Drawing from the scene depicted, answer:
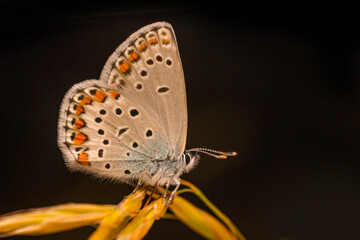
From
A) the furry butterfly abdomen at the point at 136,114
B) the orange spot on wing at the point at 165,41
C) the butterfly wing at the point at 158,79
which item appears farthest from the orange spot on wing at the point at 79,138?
the orange spot on wing at the point at 165,41

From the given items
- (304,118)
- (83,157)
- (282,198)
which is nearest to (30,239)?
(83,157)

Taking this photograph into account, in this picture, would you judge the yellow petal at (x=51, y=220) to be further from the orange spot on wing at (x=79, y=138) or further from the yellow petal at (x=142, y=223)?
the orange spot on wing at (x=79, y=138)

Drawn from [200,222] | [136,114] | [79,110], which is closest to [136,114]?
[136,114]

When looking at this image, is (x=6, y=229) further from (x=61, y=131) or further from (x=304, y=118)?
(x=304, y=118)

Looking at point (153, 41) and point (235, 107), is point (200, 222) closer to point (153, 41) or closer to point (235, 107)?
point (153, 41)

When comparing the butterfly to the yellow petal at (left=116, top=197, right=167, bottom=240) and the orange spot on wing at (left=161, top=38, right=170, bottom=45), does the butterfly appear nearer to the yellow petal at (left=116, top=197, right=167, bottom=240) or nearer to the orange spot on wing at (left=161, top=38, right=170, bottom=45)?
the orange spot on wing at (left=161, top=38, right=170, bottom=45)

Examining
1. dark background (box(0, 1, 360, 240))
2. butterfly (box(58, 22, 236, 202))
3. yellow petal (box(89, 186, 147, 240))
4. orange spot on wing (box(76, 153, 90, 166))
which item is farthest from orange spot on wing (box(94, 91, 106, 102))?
dark background (box(0, 1, 360, 240))
